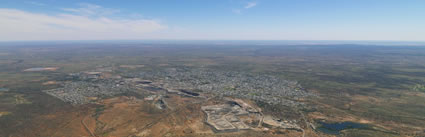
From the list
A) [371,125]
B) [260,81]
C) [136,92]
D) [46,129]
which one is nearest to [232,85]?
[260,81]

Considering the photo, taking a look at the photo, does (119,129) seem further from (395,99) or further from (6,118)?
(395,99)

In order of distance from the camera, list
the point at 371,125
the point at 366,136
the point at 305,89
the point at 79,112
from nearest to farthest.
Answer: the point at 366,136, the point at 371,125, the point at 79,112, the point at 305,89

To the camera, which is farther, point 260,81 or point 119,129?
point 260,81

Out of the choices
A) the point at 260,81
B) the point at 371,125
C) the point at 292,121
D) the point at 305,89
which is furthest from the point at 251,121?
the point at 260,81

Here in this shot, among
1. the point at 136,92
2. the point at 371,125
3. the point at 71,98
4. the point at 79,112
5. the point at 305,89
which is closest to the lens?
the point at 371,125

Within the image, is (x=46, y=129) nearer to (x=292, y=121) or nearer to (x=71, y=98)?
(x=71, y=98)

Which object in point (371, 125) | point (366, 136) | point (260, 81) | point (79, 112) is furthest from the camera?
point (260, 81)

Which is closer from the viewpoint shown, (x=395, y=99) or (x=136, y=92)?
→ (x=395, y=99)

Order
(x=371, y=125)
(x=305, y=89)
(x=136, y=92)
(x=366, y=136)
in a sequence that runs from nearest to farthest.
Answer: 1. (x=366, y=136)
2. (x=371, y=125)
3. (x=136, y=92)
4. (x=305, y=89)
